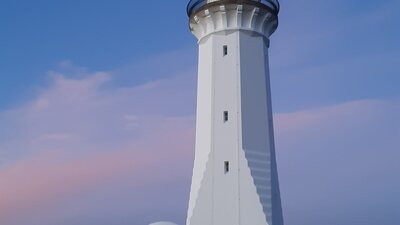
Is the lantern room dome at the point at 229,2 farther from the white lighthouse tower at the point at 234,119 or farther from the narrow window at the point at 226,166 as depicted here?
the narrow window at the point at 226,166

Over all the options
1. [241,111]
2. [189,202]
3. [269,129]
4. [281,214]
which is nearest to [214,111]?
[241,111]

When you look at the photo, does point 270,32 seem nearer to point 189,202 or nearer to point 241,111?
point 241,111

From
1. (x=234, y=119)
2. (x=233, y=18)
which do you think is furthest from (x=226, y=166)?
(x=233, y=18)

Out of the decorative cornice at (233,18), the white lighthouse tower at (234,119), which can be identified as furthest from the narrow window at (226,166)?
the decorative cornice at (233,18)

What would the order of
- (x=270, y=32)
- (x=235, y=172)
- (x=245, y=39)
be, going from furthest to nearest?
(x=270, y=32) → (x=245, y=39) → (x=235, y=172)

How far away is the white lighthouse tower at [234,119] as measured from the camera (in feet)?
56.5

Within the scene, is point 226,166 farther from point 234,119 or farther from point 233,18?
point 233,18

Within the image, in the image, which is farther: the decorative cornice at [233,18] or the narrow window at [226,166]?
the decorative cornice at [233,18]

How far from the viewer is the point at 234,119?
17.9m

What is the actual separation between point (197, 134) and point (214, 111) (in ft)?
4.11

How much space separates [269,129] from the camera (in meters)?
18.5

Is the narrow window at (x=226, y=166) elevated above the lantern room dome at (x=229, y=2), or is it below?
below

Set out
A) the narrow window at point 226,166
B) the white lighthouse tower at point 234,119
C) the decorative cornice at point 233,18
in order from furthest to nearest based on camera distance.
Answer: the decorative cornice at point 233,18 < the narrow window at point 226,166 < the white lighthouse tower at point 234,119

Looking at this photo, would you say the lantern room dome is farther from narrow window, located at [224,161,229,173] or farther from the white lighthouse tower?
narrow window, located at [224,161,229,173]
